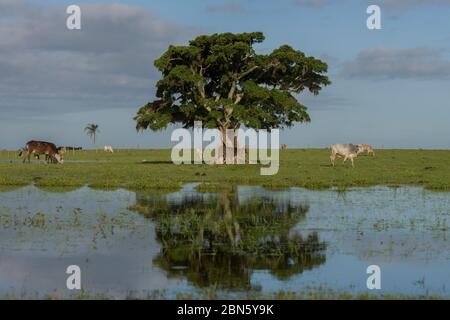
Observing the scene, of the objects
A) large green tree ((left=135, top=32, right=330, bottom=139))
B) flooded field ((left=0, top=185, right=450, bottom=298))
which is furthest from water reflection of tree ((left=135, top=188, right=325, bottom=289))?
large green tree ((left=135, top=32, right=330, bottom=139))

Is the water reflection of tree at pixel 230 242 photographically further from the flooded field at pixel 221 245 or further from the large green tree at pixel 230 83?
the large green tree at pixel 230 83

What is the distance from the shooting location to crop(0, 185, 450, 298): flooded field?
11180 millimetres

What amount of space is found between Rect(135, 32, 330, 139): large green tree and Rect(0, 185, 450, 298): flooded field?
23.8m

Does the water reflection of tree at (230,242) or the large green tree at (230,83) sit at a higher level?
the large green tree at (230,83)

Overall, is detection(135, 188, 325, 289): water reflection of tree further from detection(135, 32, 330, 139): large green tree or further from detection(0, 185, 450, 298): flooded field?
detection(135, 32, 330, 139): large green tree

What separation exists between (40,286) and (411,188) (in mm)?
23011

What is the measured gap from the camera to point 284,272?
12094 mm

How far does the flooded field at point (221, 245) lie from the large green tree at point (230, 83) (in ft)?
77.9

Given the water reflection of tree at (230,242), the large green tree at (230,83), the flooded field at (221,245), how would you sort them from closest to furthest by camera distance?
the flooded field at (221,245) < the water reflection of tree at (230,242) < the large green tree at (230,83)

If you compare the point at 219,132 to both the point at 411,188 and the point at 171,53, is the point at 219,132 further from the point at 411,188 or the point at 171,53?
the point at 411,188

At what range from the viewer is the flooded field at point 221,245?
11180mm

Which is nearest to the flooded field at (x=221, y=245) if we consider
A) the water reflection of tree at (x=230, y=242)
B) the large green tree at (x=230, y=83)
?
the water reflection of tree at (x=230, y=242)

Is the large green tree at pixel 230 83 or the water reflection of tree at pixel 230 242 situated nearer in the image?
the water reflection of tree at pixel 230 242

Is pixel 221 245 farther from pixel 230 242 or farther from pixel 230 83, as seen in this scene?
pixel 230 83
